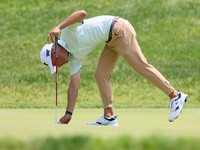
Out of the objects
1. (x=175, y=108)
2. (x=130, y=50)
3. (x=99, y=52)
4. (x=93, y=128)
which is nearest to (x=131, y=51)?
(x=130, y=50)

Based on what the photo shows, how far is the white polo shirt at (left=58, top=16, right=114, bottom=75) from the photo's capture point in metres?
4.13

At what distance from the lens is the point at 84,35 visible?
13.6ft

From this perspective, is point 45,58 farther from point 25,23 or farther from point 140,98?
point 25,23

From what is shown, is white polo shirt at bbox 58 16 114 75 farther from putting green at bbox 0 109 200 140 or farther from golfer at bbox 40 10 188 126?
putting green at bbox 0 109 200 140

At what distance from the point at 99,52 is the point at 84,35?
9004 millimetres

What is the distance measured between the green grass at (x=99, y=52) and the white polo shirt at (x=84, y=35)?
3320 millimetres

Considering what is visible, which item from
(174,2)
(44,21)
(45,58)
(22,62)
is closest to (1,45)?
(22,62)

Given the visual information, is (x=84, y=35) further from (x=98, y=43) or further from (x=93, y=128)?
(x=93, y=128)

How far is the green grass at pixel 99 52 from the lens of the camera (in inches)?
357

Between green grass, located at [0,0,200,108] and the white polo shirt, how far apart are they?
3.32m

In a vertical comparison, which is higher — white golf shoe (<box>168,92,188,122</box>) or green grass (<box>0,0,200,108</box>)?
white golf shoe (<box>168,92,188,122</box>)

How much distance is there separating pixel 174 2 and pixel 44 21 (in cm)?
590

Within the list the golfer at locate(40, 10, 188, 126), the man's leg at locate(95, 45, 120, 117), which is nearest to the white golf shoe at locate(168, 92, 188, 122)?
the golfer at locate(40, 10, 188, 126)

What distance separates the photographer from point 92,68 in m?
11.7
